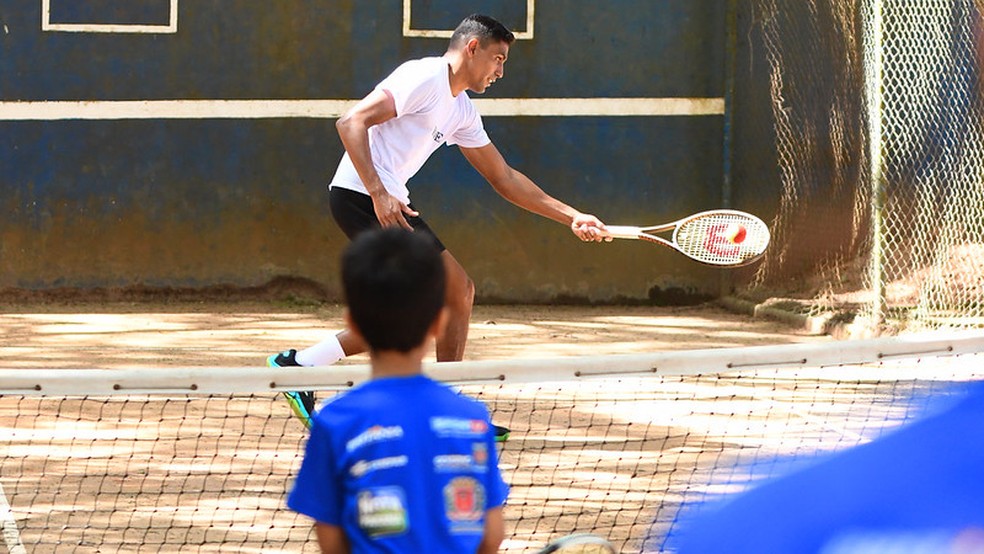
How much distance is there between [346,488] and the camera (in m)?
2.44

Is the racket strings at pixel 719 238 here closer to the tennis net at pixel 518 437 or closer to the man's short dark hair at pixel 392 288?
the tennis net at pixel 518 437

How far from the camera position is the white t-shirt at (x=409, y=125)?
6.16 m

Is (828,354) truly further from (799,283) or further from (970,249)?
(799,283)

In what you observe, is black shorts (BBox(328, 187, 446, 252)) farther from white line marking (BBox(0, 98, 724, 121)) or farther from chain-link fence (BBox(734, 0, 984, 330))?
white line marking (BBox(0, 98, 724, 121))

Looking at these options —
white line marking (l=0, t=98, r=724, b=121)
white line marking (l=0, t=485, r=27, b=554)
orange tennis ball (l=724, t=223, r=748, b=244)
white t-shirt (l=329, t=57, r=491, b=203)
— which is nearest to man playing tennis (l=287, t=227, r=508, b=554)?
white line marking (l=0, t=485, r=27, b=554)

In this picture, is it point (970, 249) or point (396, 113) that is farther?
point (970, 249)

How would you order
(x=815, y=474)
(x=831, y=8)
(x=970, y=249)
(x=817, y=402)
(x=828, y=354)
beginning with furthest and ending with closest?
(x=831, y=8)
(x=970, y=249)
(x=817, y=402)
(x=828, y=354)
(x=815, y=474)

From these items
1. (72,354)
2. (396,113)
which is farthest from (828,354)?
(72,354)

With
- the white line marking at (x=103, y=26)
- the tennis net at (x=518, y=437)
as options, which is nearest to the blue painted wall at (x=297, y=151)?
the white line marking at (x=103, y=26)

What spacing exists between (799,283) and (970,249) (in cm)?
162

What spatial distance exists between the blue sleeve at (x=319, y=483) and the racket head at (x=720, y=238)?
4163 millimetres

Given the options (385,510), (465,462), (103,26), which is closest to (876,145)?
(103,26)

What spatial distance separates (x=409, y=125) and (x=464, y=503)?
3979mm

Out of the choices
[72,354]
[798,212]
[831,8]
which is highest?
A: [831,8]
